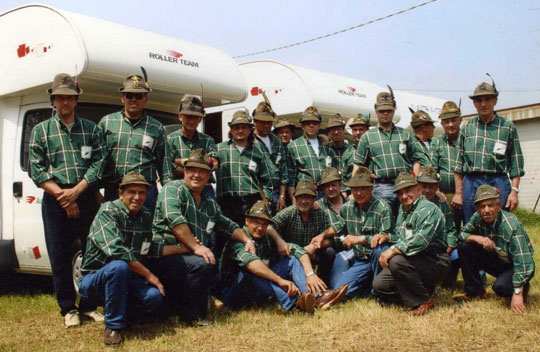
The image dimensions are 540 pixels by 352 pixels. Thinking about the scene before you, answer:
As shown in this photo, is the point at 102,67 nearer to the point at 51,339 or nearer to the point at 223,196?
the point at 223,196

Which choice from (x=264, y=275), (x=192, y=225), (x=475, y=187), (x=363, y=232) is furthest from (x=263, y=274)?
(x=475, y=187)

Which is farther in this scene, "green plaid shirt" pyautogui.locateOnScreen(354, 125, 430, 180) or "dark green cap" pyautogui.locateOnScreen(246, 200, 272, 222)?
"green plaid shirt" pyautogui.locateOnScreen(354, 125, 430, 180)

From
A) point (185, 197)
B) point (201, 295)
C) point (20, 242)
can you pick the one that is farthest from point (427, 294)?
point (20, 242)

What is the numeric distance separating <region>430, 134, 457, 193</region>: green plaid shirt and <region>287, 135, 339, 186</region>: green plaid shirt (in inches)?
52.0

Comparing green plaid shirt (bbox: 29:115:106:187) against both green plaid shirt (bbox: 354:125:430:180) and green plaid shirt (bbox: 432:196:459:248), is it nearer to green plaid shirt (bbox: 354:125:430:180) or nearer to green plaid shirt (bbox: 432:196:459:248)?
green plaid shirt (bbox: 354:125:430:180)

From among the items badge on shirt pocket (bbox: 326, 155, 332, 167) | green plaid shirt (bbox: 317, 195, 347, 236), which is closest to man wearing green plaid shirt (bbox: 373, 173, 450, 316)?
green plaid shirt (bbox: 317, 195, 347, 236)

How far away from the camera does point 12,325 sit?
495 cm

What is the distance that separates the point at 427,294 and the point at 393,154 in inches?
68.3

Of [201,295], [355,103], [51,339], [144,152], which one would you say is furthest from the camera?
[355,103]

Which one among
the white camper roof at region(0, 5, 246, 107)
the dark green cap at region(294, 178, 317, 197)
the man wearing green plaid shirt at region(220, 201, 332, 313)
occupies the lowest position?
the man wearing green plaid shirt at region(220, 201, 332, 313)

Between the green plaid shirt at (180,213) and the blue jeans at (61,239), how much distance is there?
687 mm

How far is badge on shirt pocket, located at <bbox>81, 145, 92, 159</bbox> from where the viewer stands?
488 cm

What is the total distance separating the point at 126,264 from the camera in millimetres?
4344

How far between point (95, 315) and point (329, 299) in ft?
7.12
